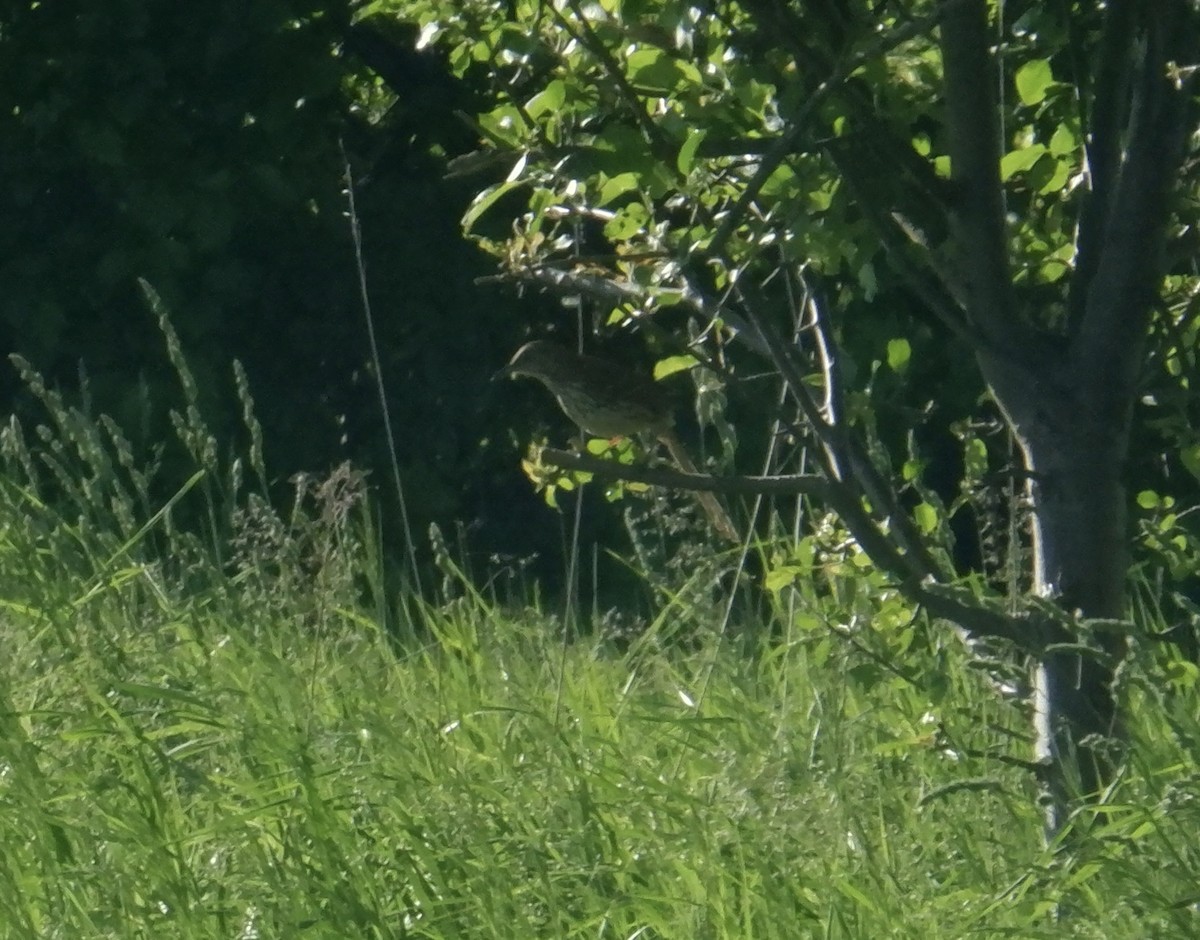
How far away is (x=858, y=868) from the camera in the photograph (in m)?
2.98

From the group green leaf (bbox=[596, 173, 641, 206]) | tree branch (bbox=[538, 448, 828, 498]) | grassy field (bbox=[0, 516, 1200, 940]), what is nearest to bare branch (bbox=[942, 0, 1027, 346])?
tree branch (bbox=[538, 448, 828, 498])

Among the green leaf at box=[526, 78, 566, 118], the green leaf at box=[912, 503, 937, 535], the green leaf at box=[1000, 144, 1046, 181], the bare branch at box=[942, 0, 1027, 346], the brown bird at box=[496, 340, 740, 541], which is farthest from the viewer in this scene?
the brown bird at box=[496, 340, 740, 541]

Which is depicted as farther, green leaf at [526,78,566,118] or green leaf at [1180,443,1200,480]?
green leaf at [1180,443,1200,480]

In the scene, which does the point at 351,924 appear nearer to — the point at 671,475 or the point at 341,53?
the point at 671,475

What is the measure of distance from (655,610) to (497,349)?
4.67ft

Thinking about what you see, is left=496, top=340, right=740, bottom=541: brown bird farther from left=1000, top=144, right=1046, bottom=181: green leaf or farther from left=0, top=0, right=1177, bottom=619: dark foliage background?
left=1000, top=144, right=1046, bottom=181: green leaf

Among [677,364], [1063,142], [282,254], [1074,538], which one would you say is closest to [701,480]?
[677,364]

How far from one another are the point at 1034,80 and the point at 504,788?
145 centimetres

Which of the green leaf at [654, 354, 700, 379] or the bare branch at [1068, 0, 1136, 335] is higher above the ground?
the bare branch at [1068, 0, 1136, 335]

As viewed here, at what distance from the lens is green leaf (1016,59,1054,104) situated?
3232 millimetres

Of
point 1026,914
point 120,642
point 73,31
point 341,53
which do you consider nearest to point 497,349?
point 341,53

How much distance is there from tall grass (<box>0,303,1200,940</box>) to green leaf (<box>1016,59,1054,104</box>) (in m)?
0.92

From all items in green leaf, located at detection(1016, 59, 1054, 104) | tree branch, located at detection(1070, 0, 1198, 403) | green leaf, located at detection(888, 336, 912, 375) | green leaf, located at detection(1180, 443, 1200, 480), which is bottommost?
green leaf, located at detection(1180, 443, 1200, 480)

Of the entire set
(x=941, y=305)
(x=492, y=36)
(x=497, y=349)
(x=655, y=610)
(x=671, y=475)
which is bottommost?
(x=655, y=610)
